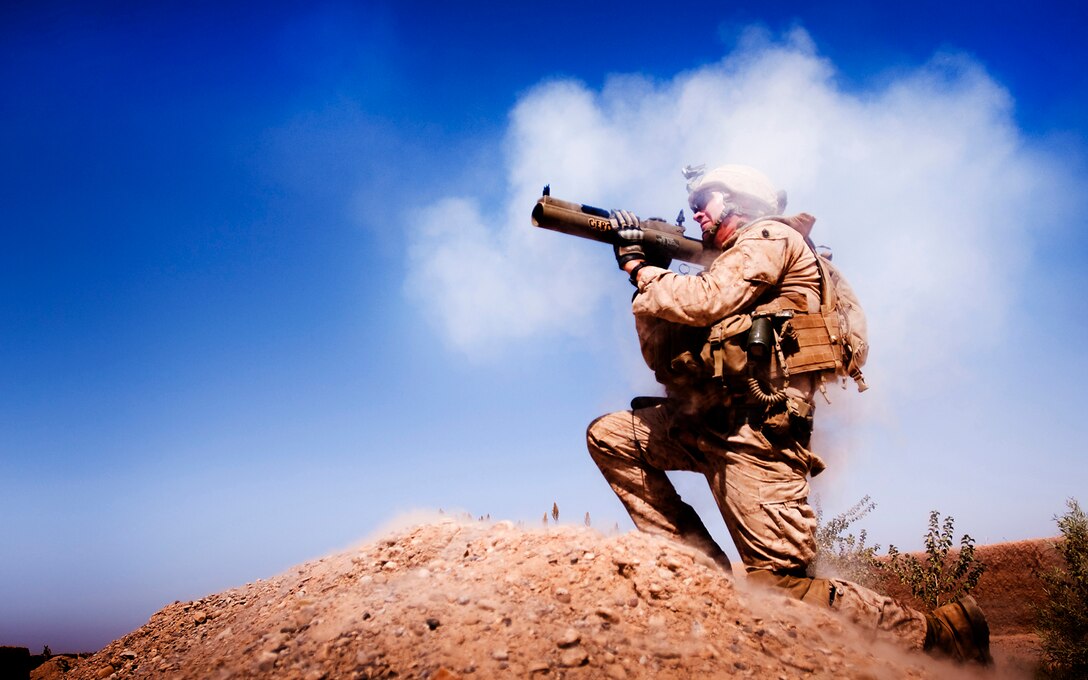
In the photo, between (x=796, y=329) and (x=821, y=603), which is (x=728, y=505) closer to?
(x=821, y=603)

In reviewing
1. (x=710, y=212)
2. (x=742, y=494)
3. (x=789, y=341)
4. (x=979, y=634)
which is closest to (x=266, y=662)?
(x=742, y=494)

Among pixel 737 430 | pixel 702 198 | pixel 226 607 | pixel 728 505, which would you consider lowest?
pixel 226 607

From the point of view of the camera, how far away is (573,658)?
213 cm


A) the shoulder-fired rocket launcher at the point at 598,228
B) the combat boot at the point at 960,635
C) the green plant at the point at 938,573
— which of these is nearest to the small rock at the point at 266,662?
the combat boot at the point at 960,635

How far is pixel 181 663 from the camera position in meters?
2.72

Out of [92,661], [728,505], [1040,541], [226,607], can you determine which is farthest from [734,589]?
[1040,541]

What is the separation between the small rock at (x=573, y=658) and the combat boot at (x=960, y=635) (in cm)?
205

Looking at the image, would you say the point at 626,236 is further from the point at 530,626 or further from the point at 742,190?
the point at 530,626

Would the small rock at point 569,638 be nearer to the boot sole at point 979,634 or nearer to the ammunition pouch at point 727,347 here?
the ammunition pouch at point 727,347

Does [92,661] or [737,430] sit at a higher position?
[737,430]

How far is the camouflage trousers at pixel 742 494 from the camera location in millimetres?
2982

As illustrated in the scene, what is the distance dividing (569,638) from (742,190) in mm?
3562

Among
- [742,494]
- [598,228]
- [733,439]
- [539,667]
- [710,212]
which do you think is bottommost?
[539,667]

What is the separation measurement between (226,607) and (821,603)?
3.84 metres
